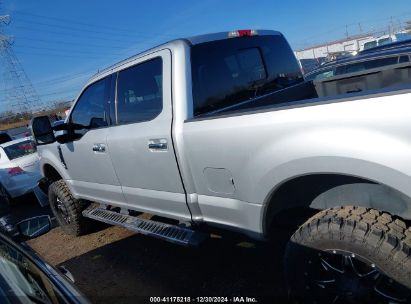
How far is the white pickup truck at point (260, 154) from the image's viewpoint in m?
2.08

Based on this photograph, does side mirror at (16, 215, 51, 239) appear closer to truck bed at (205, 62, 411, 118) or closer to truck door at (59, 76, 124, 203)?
truck door at (59, 76, 124, 203)

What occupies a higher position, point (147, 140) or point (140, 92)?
point (140, 92)

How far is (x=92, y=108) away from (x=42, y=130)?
3.12 feet

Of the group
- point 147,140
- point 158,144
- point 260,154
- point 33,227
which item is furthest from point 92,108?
point 260,154

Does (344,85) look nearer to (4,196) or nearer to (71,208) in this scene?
(71,208)

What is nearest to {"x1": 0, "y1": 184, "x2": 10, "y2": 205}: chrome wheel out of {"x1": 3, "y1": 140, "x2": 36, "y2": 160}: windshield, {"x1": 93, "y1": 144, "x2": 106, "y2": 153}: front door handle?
{"x1": 3, "y1": 140, "x2": 36, "y2": 160}: windshield

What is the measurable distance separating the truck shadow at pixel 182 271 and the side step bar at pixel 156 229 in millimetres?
536

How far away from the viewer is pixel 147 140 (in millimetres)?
3361

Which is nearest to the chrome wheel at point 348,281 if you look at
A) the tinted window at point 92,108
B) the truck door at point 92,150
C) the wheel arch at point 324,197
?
the wheel arch at point 324,197

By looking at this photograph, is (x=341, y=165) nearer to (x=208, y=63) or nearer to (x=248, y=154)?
(x=248, y=154)

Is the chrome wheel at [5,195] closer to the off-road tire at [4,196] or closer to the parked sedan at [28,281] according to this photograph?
the off-road tire at [4,196]

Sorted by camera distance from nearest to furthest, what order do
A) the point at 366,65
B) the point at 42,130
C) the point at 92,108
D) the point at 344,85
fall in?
1. the point at 344,85
2. the point at 92,108
3. the point at 42,130
4. the point at 366,65

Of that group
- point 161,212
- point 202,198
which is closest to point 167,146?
point 202,198

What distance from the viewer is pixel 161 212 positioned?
3637 millimetres
